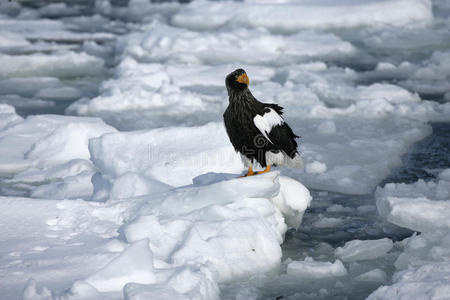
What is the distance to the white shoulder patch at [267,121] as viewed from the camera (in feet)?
12.0

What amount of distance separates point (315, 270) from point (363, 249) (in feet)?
1.45

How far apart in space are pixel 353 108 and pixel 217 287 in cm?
433

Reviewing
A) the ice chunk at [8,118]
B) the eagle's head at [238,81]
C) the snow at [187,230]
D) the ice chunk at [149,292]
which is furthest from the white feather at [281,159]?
the ice chunk at [8,118]

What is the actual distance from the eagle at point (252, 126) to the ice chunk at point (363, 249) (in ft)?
2.38

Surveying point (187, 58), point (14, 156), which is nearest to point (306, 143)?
point (14, 156)

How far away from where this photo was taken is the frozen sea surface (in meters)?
3.08

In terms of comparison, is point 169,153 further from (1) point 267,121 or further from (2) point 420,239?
(2) point 420,239

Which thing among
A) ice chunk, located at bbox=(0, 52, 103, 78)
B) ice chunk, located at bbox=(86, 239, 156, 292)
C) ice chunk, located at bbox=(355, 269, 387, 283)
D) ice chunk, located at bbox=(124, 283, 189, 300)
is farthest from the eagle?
ice chunk, located at bbox=(0, 52, 103, 78)

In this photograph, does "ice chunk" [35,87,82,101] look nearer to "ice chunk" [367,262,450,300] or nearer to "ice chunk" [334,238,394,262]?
"ice chunk" [334,238,394,262]

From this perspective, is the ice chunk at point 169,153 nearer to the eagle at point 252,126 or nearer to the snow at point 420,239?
the eagle at point 252,126

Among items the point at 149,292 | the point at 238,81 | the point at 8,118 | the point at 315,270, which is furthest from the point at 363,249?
the point at 8,118

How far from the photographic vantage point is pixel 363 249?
362cm

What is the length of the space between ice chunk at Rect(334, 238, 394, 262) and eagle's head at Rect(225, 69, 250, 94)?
1.19 m

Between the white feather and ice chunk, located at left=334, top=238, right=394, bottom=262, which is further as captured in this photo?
the white feather
